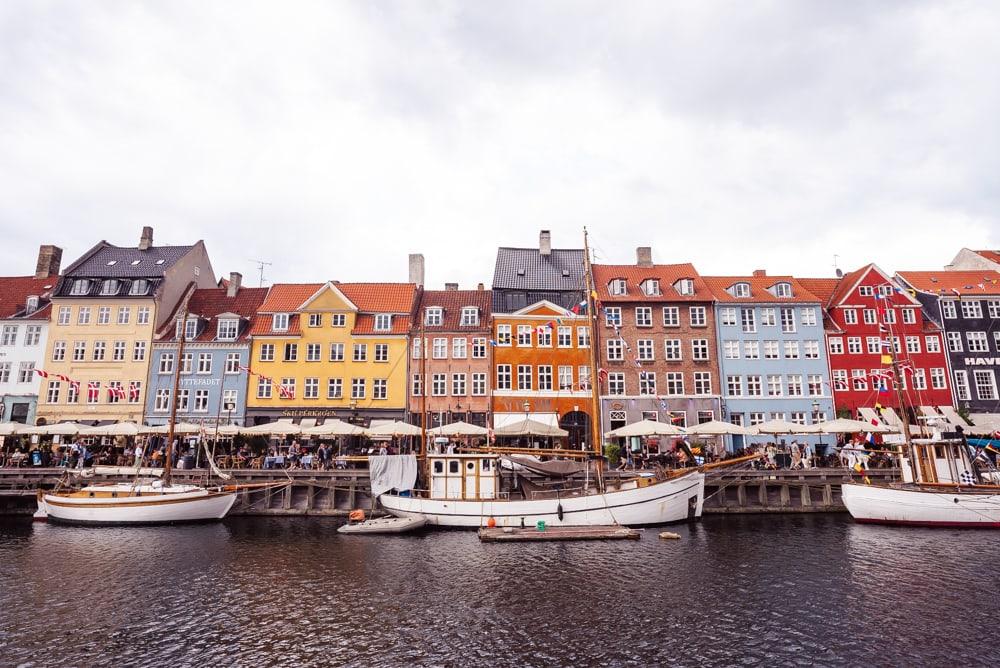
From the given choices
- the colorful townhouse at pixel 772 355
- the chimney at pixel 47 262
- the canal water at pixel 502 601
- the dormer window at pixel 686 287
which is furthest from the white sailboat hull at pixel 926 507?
the chimney at pixel 47 262

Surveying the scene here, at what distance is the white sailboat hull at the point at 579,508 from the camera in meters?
27.2

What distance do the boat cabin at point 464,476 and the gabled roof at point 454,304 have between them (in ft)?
63.8

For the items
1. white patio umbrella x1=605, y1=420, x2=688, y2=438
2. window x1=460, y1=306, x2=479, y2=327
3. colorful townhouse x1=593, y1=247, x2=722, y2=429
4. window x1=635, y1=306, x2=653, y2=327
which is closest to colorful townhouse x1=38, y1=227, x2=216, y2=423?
window x1=460, y1=306, x2=479, y2=327

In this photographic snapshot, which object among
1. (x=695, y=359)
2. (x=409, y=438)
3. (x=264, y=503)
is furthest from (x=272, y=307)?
(x=695, y=359)

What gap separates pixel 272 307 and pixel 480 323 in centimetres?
1723

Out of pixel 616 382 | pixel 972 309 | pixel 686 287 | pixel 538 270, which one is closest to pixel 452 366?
pixel 538 270

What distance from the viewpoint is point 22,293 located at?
51469mm

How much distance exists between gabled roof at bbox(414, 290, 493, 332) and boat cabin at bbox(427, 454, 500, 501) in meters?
19.5

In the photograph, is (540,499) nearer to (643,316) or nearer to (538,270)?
(643,316)

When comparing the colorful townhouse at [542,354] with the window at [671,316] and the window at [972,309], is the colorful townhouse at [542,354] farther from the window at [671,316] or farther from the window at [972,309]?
the window at [972,309]

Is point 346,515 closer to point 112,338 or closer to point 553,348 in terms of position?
point 553,348

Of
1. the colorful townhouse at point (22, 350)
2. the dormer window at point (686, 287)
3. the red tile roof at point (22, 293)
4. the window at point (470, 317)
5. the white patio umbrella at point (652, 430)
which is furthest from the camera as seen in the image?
the red tile roof at point (22, 293)

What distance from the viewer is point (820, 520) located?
29578mm

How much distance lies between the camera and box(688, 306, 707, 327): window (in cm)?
4794
